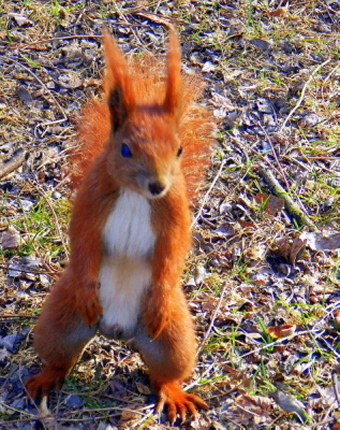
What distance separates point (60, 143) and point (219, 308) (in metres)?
1.29

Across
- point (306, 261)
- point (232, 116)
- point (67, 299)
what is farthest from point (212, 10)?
point (67, 299)

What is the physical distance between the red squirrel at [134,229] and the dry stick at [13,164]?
106 centimetres

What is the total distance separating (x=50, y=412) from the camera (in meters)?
2.71

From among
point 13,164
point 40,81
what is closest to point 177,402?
point 13,164

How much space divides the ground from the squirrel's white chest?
401mm

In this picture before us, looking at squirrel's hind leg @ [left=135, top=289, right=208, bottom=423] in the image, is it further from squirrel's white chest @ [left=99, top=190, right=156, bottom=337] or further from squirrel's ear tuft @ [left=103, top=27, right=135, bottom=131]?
squirrel's ear tuft @ [left=103, top=27, right=135, bottom=131]

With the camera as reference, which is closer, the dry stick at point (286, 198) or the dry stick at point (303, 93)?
the dry stick at point (286, 198)

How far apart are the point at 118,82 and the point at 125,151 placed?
8.6 inches

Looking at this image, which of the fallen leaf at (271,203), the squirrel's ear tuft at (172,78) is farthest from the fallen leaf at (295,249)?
the squirrel's ear tuft at (172,78)

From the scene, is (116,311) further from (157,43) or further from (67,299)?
(157,43)

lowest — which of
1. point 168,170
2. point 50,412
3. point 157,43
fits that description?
point 50,412

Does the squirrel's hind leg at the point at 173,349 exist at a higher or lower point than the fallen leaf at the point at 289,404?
higher

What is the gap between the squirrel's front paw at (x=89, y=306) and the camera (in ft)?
8.06

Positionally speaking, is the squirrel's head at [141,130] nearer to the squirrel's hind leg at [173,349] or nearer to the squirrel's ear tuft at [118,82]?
the squirrel's ear tuft at [118,82]
